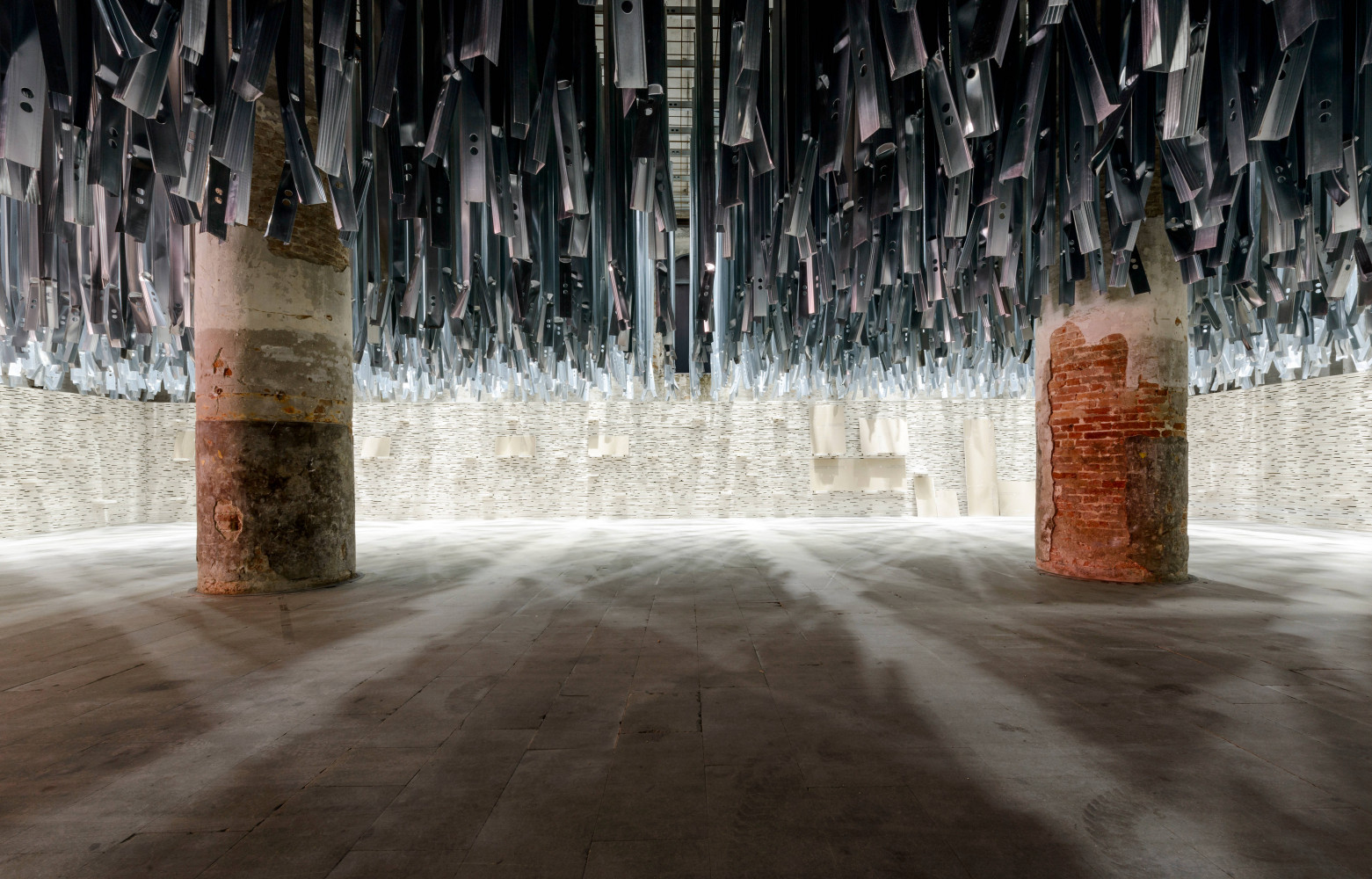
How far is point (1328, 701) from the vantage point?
2.02m

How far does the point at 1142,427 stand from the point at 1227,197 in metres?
1.56

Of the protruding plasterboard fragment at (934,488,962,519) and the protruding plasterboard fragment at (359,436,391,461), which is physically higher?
the protruding plasterboard fragment at (359,436,391,461)

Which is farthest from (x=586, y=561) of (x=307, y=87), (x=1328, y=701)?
(x=1328, y=701)

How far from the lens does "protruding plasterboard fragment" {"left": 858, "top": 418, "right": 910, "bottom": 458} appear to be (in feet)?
36.2

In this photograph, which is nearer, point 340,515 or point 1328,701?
point 1328,701

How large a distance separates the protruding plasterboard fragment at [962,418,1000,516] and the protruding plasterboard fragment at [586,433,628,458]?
21.0ft

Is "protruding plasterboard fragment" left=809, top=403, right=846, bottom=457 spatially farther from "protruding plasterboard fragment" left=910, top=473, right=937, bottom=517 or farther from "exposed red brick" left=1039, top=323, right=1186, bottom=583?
"exposed red brick" left=1039, top=323, right=1186, bottom=583

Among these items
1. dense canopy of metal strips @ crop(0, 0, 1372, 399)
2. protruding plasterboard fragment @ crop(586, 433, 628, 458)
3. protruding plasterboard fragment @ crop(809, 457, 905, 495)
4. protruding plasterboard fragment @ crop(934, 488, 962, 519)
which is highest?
A: dense canopy of metal strips @ crop(0, 0, 1372, 399)

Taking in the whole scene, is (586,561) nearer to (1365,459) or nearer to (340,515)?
(340,515)

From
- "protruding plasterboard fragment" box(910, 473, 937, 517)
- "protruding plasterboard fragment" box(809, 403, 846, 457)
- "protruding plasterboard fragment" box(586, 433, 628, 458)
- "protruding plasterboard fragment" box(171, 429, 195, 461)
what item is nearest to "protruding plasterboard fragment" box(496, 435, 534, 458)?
"protruding plasterboard fragment" box(586, 433, 628, 458)

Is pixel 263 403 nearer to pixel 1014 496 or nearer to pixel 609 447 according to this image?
pixel 609 447

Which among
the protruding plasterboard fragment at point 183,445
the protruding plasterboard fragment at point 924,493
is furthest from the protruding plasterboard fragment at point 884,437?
the protruding plasterboard fragment at point 183,445

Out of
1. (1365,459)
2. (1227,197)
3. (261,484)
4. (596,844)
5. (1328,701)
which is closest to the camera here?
(596,844)

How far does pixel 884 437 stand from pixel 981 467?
Answer: 193 centimetres
